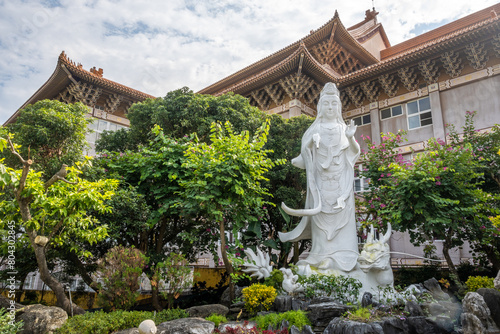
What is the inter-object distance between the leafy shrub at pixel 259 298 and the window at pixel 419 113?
1182 cm

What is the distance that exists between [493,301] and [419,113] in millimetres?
11703

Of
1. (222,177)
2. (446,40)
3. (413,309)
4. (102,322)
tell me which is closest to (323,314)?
(413,309)

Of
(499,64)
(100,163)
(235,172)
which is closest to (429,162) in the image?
(235,172)

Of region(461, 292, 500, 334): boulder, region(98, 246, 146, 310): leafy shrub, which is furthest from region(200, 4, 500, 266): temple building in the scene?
region(98, 246, 146, 310): leafy shrub

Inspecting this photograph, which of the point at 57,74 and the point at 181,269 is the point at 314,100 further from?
the point at 181,269

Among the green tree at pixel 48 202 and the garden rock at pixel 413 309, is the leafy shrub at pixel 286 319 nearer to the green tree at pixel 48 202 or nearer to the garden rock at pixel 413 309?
the garden rock at pixel 413 309

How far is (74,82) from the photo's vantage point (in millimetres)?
16344

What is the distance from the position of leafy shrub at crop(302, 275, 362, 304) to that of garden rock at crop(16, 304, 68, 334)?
13.0 ft

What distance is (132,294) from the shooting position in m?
6.31

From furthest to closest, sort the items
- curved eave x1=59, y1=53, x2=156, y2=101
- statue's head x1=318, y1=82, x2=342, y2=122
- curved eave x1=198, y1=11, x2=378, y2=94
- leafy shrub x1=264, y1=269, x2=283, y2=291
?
curved eave x1=198, y1=11, x2=378, y2=94 < curved eave x1=59, y1=53, x2=156, y2=101 < statue's head x1=318, y1=82, x2=342, y2=122 < leafy shrub x1=264, y1=269, x2=283, y2=291

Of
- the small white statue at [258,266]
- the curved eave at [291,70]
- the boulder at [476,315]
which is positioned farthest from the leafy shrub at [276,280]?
the curved eave at [291,70]

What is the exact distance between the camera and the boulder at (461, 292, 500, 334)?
15.3 ft

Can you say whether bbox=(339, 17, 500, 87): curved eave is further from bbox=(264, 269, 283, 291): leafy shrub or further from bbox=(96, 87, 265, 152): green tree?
bbox=(264, 269, 283, 291): leafy shrub

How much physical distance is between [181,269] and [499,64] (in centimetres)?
1368
